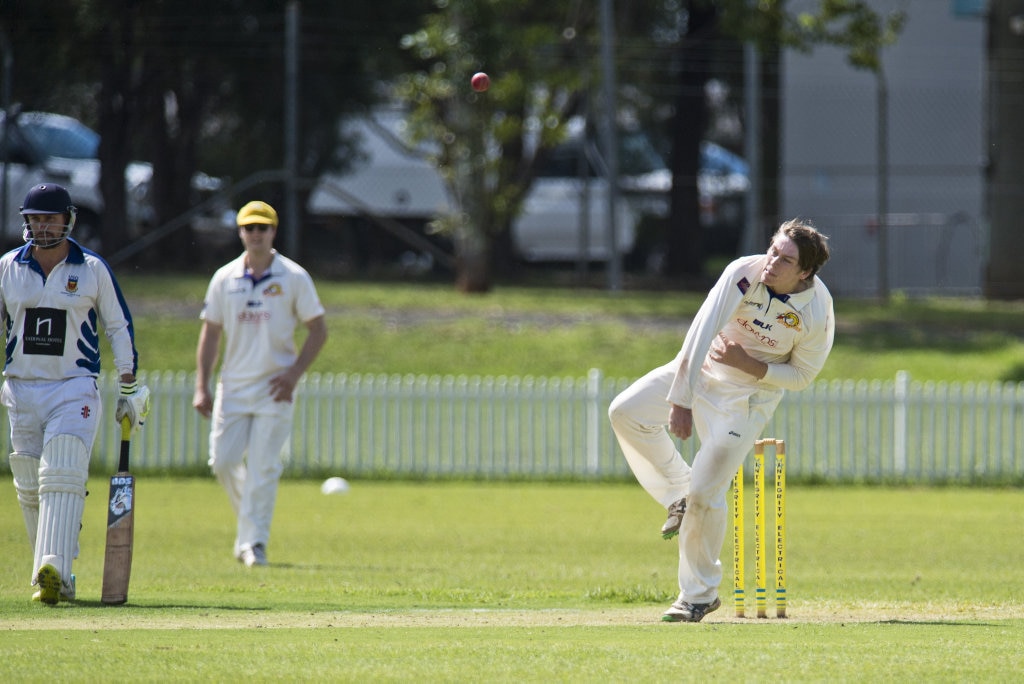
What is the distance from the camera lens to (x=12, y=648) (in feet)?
19.7

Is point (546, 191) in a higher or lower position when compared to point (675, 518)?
higher

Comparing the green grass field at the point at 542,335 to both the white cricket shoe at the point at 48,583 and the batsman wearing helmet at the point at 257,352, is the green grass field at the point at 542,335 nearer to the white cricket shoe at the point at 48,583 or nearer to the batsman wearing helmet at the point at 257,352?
the batsman wearing helmet at the point at 257,352

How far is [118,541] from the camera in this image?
7559mm

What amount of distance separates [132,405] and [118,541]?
71 centimetres

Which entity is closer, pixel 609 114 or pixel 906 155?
pixel 609 114

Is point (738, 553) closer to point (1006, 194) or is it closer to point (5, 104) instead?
point (5, 104)

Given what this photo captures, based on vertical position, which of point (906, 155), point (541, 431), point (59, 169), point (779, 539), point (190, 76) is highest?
point (190, 76)

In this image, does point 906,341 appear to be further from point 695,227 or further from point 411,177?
point 411,177

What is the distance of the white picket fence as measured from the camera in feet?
54.5

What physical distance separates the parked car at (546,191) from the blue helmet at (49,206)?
613 inches

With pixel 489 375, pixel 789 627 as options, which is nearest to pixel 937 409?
pixel 489 375

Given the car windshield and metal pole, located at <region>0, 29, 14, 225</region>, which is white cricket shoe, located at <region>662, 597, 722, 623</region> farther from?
the car windshield

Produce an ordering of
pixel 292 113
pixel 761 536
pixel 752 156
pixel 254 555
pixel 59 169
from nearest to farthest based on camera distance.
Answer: pixel 761 536 < pixel 254 555 < pixel 292 113 < pixel 752 156 < pixel 59 169

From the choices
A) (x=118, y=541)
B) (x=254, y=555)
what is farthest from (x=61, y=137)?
(x=118, y=541)
